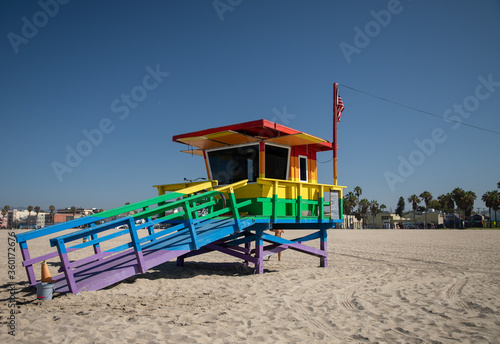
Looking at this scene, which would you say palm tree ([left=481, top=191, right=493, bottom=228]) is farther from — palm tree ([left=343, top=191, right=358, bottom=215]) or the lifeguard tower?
the lifeguard tower

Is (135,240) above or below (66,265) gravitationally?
above

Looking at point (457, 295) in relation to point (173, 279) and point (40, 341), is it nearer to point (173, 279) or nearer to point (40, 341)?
point (173, 279)

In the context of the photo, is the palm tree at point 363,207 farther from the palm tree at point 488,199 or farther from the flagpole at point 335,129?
the flagpole at point 335,129

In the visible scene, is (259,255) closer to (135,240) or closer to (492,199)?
(135,240)

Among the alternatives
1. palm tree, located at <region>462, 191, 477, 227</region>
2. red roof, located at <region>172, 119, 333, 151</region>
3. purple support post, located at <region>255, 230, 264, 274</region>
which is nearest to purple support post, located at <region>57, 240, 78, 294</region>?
purple support post, located at <region>255, 230, 264, 274</region>

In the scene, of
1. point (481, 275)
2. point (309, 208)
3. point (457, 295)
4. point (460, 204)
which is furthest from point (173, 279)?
point (460, 204)

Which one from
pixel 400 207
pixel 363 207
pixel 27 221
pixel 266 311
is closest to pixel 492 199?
pixel 363 207

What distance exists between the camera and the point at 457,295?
6.94 metres

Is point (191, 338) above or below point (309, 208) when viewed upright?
below

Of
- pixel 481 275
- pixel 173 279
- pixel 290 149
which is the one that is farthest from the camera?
pixel 290 149

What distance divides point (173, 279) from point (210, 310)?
3.32 metres

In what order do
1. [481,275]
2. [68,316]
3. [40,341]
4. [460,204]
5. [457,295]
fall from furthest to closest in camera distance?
[460,204], [481,275], [457,295], [68,316], [40,341]

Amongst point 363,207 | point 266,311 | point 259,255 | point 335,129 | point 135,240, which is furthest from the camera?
point 363,207

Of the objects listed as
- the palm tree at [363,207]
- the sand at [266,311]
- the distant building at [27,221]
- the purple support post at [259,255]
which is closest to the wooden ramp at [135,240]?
the purple support post at [259,255]
